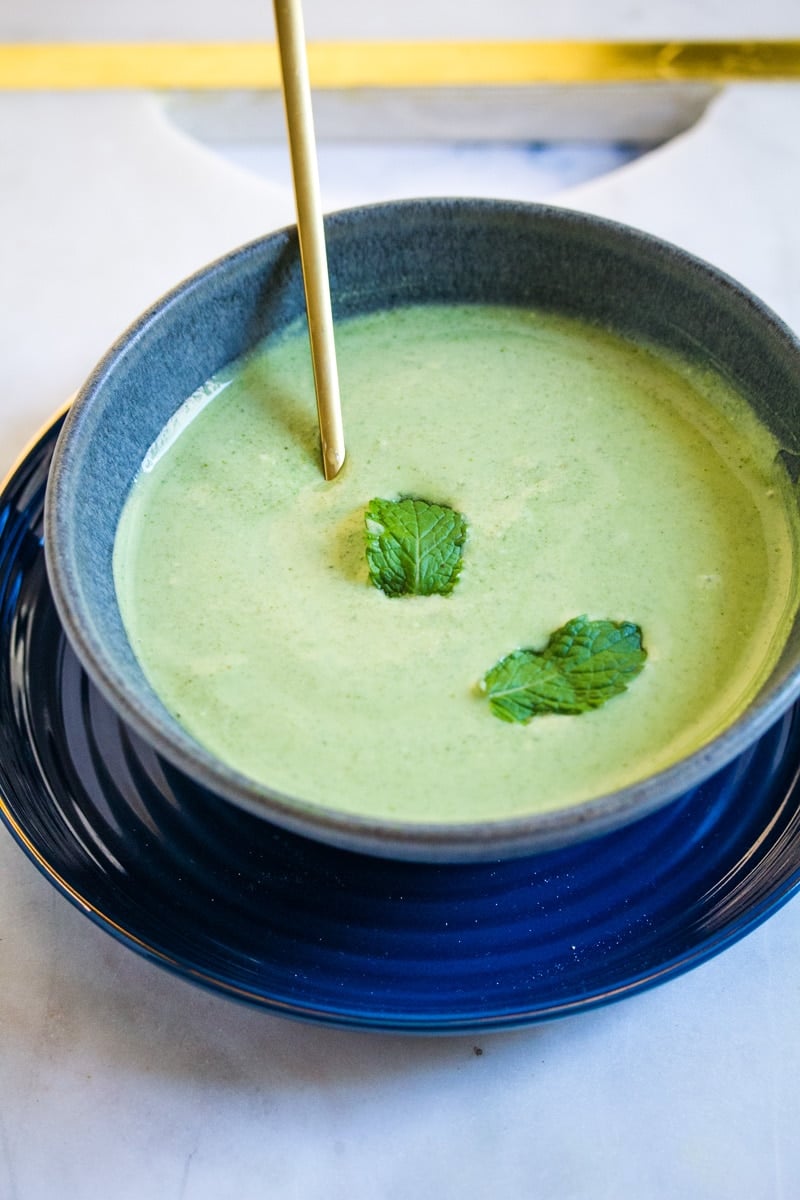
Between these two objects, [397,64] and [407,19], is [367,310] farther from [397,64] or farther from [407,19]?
[407,19]

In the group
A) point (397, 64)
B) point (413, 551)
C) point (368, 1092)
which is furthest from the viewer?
point (397, 64)

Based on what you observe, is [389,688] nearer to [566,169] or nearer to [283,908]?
[283,908]

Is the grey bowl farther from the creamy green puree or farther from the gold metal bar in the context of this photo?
the gold metal bar

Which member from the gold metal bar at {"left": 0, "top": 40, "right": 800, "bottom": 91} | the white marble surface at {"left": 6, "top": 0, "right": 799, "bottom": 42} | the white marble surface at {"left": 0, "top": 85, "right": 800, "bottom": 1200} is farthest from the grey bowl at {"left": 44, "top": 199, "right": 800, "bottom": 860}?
the white marble surface at {"left": 6, "top": 0, "right": 799, "bottom": 42}

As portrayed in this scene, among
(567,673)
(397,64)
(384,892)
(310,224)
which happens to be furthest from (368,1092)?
(397,64)

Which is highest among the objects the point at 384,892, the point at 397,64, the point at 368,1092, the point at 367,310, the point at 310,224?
the point at 397,64

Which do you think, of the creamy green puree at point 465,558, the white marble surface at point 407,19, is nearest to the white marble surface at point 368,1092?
the creamy green puree at point 465,558

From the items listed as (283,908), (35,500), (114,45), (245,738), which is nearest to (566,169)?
(114,45)
